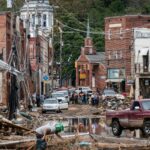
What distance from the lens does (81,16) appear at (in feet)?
480

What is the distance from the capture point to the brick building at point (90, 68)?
381ft

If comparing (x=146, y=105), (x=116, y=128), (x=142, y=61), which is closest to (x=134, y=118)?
(x=146, y=105)

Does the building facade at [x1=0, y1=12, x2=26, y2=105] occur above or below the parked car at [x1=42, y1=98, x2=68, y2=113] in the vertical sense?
above

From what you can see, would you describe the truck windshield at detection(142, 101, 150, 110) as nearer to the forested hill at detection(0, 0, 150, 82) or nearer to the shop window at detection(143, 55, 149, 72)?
the shop window at detection(143, 55, 149, 72)

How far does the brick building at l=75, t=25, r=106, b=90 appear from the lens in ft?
381

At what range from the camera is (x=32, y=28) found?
106 metres

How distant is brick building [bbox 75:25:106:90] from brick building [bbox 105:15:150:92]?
1154 cm

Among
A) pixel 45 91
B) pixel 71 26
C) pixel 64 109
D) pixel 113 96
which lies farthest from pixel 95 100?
pixel 71 26

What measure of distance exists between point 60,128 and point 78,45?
360ft

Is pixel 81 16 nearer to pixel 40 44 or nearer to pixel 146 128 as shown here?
pixel 40 44

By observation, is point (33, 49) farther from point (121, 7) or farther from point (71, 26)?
point (121, 7)

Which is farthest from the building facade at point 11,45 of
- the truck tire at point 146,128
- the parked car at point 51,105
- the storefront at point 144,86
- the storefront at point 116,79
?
the storefront at point 116,79

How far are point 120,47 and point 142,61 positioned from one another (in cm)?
1822

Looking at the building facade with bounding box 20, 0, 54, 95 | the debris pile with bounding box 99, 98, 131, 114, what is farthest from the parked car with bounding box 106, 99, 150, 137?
the building facade with bounding box 20, 0, 54, 95
